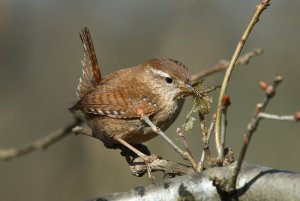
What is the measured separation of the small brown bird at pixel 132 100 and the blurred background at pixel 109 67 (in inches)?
69.2

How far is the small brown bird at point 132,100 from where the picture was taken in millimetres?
4199

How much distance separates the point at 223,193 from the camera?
2.21m

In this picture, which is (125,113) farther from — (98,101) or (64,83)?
(64,83)

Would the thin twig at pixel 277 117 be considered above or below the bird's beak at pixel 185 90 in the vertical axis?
above

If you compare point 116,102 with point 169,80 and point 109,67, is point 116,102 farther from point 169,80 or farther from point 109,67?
point 109,67

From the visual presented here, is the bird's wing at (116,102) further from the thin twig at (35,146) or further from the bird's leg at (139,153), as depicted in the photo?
the thin twig at (35,146)

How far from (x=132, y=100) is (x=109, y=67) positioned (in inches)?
167

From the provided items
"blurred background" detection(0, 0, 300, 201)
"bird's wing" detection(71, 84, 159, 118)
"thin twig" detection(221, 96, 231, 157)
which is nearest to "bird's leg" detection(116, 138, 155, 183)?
"bird's wing" detection(71, 84, 159, 118)

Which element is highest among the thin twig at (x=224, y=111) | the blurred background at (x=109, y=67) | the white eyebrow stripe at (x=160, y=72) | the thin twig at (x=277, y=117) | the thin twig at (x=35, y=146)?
the thin twig at (x=35, y=146)

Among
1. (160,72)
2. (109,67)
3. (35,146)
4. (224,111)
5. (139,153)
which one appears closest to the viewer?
(35,146)

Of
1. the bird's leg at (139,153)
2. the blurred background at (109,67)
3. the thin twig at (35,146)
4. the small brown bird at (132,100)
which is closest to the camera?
the thin twig at (35,146)

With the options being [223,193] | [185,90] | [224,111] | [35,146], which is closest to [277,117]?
[224,111]

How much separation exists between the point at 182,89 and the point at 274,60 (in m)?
5.26

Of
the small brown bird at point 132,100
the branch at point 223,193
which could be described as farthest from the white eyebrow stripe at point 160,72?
the branch at point 223,193
